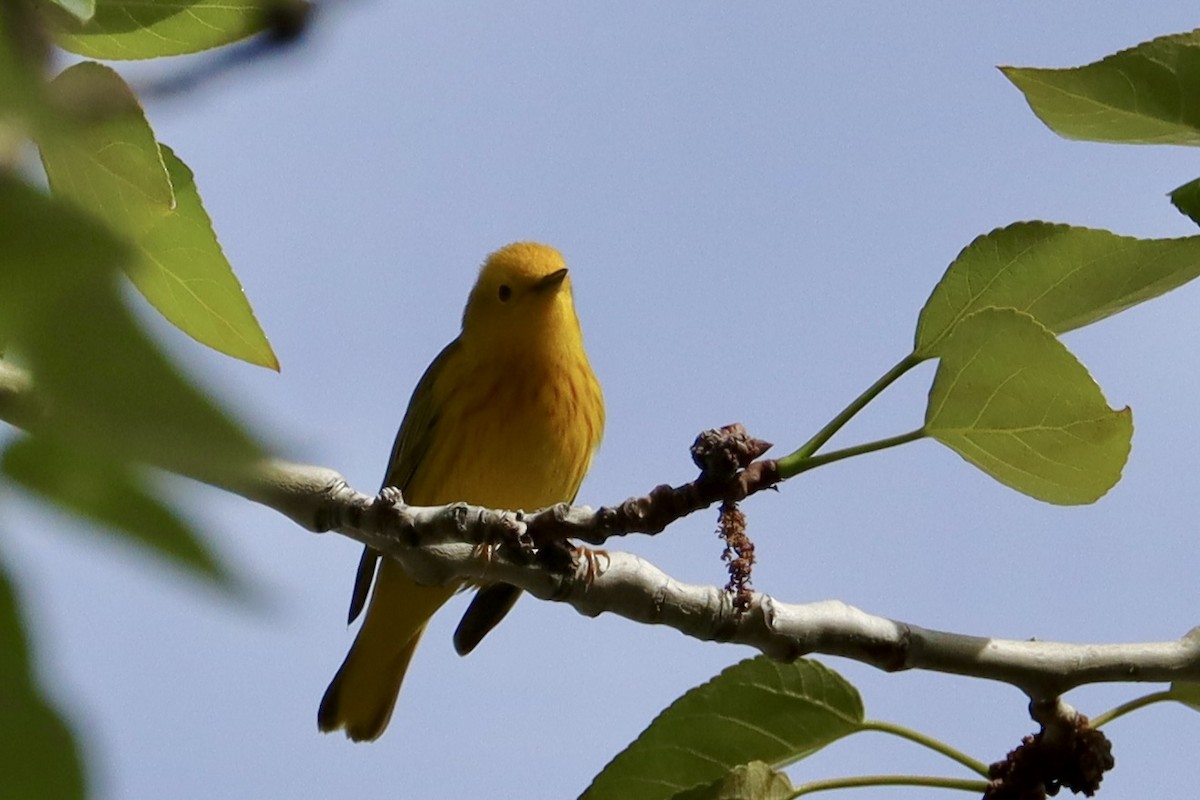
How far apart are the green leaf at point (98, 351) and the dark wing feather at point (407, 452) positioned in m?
4.25

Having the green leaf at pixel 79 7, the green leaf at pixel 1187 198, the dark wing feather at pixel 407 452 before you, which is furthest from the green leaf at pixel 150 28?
the dark wing feather at pixel 407 452

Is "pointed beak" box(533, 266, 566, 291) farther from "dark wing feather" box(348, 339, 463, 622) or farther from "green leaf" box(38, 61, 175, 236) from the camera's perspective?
"green leaf" box(38, 61, 175, 236)

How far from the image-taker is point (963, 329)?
6.48 ft

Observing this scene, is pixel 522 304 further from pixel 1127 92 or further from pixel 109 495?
pixel 109 495

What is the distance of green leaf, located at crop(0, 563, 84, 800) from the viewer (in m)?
0.32

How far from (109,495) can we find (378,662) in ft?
17.3

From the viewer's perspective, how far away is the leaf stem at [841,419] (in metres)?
1.95

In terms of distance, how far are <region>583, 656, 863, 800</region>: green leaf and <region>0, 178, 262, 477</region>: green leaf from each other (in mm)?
1924

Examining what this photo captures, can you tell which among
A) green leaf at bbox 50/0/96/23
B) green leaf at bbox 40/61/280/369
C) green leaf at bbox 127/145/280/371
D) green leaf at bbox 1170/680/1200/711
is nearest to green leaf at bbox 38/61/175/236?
green leaf at bbox 40/61/280/369

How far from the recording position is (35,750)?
1.06ft

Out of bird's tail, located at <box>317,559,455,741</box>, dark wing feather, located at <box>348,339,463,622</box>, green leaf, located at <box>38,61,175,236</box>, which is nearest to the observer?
green leaf, located at <box>38,61,175,236</box>

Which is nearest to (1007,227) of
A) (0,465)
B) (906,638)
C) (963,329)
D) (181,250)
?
(963,329)

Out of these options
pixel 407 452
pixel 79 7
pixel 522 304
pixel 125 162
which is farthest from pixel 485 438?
pixel 79 7

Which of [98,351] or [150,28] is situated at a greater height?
[150,28]
